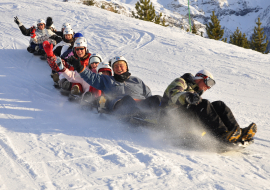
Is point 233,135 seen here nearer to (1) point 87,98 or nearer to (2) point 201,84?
(2) point 201,84

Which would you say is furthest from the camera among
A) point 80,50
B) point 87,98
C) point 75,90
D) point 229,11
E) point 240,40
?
point 229,11

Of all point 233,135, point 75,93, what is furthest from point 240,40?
point 233,135

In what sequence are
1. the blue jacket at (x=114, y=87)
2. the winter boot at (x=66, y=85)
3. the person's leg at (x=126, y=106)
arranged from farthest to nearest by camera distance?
the winter boot at (x=66, y=85) → the blue jacket at (x=114, y=87) → the person's leg at (x=126, y=106)

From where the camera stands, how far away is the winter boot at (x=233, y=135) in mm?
3131

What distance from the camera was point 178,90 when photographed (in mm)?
3254

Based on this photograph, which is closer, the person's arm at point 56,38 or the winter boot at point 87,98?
the winter boot at point 87,98

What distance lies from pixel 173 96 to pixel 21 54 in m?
5.96

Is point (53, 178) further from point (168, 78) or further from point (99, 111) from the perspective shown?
point (168, 78)

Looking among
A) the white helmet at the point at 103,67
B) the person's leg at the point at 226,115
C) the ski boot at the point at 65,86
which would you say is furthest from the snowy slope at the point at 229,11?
the person's leg at the point at 226,115

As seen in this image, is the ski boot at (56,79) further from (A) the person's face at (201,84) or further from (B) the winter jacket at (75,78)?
(A) the person's face at (201,84)

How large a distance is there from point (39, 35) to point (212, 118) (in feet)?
19.9

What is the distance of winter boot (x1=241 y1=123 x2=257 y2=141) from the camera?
10.6ft

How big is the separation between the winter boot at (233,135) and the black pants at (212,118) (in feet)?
0.14

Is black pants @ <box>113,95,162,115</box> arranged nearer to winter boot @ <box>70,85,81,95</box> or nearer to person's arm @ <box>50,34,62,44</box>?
winter boot @ <box>70,85,81,95</box>
